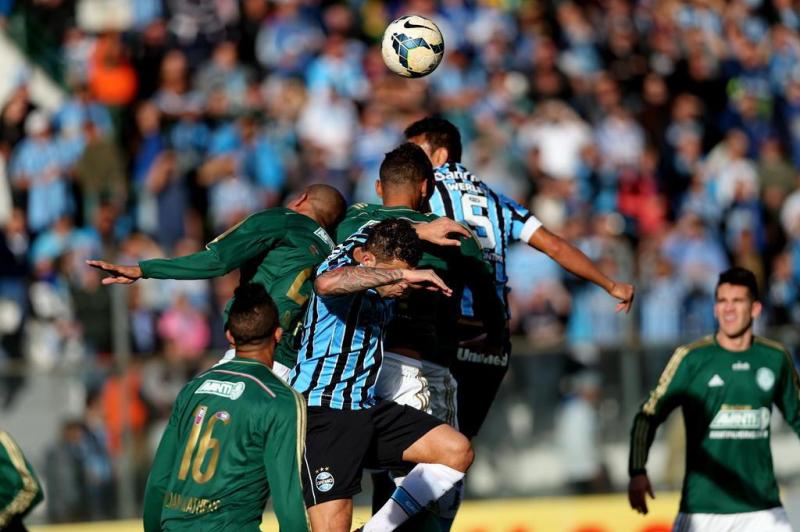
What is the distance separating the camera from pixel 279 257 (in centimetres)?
924

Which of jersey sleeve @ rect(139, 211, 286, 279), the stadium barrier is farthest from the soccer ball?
the stadium barrier

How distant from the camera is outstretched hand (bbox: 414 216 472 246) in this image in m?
8.48

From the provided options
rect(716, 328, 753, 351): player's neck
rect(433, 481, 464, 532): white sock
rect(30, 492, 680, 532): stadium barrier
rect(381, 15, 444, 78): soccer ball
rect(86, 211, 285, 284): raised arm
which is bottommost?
rect(30, 492, 680, 532): stadium barrier

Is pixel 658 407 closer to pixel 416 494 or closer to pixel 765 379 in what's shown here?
pixel 765 379

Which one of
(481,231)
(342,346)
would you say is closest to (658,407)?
(481,231)

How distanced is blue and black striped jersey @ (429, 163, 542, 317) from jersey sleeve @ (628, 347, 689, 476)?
42.9 inches

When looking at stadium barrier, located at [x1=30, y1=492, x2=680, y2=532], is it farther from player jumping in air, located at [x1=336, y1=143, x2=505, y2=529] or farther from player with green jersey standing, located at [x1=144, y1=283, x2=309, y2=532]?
player with green jersey standing, located at [x1=144, y1=283, x2=309, y2=532]

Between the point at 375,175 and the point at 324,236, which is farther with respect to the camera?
the point at 375,175

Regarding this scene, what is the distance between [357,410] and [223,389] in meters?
1.41

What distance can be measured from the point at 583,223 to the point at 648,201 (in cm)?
179

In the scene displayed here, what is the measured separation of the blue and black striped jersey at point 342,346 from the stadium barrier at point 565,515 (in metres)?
5.70

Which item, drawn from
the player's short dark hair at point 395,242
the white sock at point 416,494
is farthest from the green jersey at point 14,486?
the player's short dark hair at point 395,242

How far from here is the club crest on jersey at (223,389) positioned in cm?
727

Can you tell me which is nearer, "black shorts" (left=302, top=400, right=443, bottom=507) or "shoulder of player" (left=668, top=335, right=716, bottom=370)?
"black shorts" (left=302, top=400, right=443, bottom=507)
